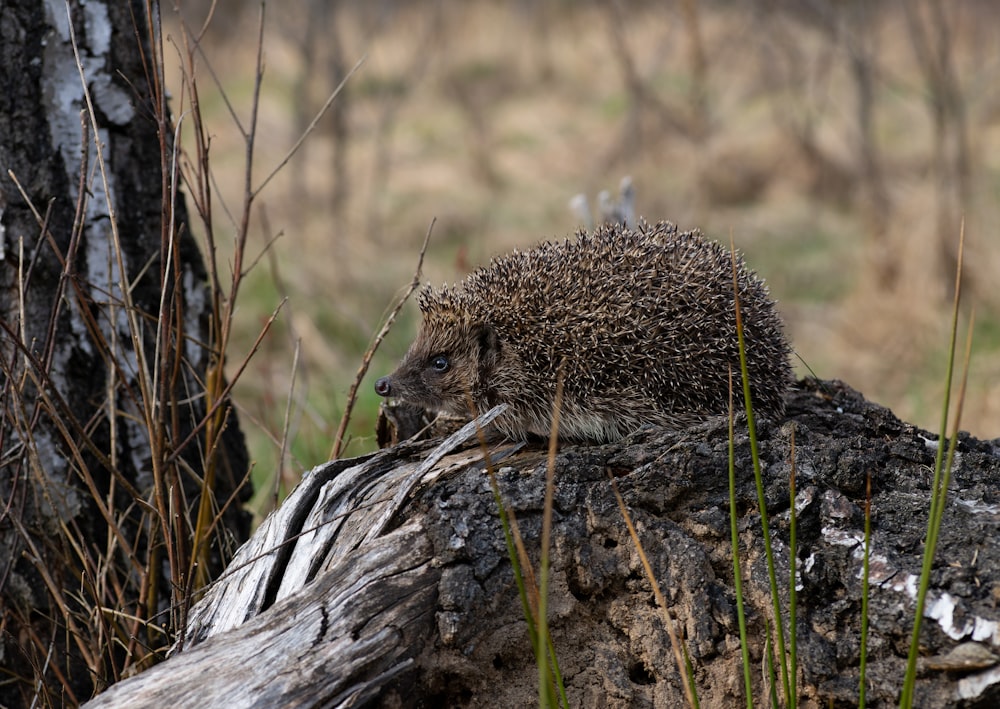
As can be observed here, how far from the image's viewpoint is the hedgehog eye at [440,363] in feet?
11.0

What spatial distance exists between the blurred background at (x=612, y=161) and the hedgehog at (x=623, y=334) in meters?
0.61

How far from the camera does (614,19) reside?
7.62 metres

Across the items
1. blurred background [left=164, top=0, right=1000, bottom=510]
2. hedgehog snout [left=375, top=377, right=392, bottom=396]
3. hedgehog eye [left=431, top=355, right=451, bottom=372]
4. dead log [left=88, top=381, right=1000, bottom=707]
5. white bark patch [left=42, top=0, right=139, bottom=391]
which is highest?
blurred background [left=164, top=0, right=1000, bottom=510]

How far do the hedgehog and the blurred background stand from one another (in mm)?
612

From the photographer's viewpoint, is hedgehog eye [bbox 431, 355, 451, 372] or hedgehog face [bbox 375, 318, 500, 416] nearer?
hedgehog face [bbox 375, 318, 500, 416]

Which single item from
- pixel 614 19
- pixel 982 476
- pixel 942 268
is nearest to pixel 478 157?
pixel 614 19

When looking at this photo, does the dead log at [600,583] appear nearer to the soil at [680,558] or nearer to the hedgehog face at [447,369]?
the soil at [680,558]

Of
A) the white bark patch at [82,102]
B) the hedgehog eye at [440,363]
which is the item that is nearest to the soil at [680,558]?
the hedgehog eye at [440,363]

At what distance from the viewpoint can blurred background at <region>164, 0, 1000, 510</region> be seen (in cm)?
761

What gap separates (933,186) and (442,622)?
25.4 feet

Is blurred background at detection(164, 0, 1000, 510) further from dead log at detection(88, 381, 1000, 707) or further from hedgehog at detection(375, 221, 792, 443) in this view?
dead log at detection(88, 381, 1000, 707)

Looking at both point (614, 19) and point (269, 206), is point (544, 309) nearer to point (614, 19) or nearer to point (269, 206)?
point (614, 19)

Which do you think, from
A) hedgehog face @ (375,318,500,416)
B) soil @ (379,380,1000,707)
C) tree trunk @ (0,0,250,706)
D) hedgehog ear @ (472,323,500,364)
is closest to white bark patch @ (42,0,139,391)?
tree trunk @ (0,0,250,706)

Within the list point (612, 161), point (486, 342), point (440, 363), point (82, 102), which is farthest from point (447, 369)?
point (612, 161)
